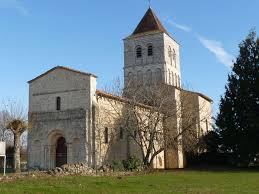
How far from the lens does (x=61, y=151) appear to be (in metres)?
38.2

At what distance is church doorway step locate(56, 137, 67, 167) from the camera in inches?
1495

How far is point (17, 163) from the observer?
31594 millimetres

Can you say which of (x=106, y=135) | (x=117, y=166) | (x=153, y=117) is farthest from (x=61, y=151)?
(x=153, y=117)

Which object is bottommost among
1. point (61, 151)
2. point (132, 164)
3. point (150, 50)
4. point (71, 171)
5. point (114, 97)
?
point (71, 171)

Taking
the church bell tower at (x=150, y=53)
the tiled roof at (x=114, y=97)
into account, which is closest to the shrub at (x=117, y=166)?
the tiled roof at (x=114, y=97)

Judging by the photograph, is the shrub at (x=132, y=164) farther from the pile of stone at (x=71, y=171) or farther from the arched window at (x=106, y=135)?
the pile of stone at (x=71, y=171)

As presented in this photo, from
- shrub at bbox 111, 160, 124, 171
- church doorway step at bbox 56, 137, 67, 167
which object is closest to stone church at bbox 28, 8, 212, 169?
church doorway step at bbox 56, 137, 67, 167

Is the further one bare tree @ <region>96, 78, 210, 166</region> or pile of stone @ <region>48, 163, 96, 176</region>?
bare tree @ <region>96, 78, 210, 166</region>

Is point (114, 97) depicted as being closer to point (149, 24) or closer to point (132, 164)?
point (132, 164)

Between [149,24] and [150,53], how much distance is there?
177 inches

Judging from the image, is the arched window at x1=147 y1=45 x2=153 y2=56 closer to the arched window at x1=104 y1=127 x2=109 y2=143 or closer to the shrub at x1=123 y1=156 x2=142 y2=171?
the arched window at x1=104 y1=127 x2=109 y2=143

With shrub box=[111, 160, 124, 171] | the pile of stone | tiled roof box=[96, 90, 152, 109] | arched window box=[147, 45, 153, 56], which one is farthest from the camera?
arched window box=[147, 45, 153, 56]

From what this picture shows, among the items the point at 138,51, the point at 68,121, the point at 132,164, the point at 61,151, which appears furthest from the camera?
the point at 138,51

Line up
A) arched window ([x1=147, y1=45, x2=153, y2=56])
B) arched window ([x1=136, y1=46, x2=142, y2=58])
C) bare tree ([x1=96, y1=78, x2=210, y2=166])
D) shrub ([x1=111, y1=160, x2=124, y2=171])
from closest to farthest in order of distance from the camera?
shrub ([x1=111, y1=160, x2=124, y2=171]) < bare tree ([x1=96, y1=78, x2=210, y2=166]) < arched window ([x1=147, y1=45, x2=153, y2=56]) < arched window ([x1=136, y1=46, x2=142, y2=58])
